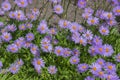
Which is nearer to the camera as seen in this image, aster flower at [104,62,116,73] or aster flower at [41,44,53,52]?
aster flower at [104,62,116,73]

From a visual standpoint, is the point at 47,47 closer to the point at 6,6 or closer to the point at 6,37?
the point at 6,37

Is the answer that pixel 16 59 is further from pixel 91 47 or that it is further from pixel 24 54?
pixel 91 47

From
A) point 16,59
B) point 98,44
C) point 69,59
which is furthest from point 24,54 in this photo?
point 98,44

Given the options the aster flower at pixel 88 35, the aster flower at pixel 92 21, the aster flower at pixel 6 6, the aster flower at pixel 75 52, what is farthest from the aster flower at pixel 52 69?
the aster flower at pixel 6 6

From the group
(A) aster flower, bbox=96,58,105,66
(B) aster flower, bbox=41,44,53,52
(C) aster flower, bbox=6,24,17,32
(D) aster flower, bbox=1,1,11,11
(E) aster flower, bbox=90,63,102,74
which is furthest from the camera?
(D) aster flower, bbox=1,1,11,11

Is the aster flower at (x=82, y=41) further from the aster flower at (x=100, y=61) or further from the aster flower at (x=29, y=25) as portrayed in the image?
the aster flower at (x=29, y=25)

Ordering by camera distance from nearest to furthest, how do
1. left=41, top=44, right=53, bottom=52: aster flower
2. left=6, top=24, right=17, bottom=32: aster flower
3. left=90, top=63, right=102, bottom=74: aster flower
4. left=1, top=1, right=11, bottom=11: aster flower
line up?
left=90, top=63, right=102, bottom=74: aster flower, left=41, top=44, right=53, bottom=52: aster flower, left=6, top=24, right=17, bottom=32: aster flower, left=1, top=1, right=11, bottom=11: aster flower

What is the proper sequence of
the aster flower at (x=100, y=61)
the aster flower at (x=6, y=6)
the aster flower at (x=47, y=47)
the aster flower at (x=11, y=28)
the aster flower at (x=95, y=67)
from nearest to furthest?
the aster flower at (x=95, y=67) < the aster flower at (x=100, y=61) < the aster flower at (x=47, y=47) < the aster flower at (x=11, y=28) < the aster flower at (x=6, y=6)

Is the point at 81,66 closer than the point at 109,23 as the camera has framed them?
Yes

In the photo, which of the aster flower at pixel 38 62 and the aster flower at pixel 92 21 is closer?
the aster flower at pixel 38 62

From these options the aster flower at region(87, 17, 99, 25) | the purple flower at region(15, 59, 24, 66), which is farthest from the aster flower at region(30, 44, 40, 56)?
the aster flower at region(87, 17, 99, 25)

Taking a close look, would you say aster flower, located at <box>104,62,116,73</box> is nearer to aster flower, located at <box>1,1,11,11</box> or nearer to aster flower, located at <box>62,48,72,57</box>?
aster flower, located at <box>62,48,72,57</box>
